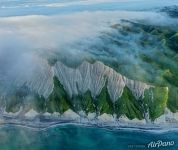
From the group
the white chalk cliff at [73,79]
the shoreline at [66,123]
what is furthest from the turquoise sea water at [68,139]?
the white chalk cliff at [73,79]

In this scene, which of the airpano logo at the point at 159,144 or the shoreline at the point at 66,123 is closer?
the shoreline at the point at 66,123

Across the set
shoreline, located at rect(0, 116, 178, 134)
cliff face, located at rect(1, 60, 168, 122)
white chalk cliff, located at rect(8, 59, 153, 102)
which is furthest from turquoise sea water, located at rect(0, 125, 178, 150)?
white chalk cliff, located at rect(8, 59, 153, 102)

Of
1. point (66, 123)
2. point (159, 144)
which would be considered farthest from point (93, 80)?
point (159, 144)

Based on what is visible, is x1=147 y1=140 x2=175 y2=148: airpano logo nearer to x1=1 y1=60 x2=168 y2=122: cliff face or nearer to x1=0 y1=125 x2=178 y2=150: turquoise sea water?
x1=0 y1=125 x2=178 y2=150: turquoise sea water

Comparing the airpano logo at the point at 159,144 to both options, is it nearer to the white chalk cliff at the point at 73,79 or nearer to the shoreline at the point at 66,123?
the shoreline at the point at 66,123

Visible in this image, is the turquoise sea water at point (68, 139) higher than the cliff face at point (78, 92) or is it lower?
lower

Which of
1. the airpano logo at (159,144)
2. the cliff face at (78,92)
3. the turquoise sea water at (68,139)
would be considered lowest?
the airpano logo at (159,144)
